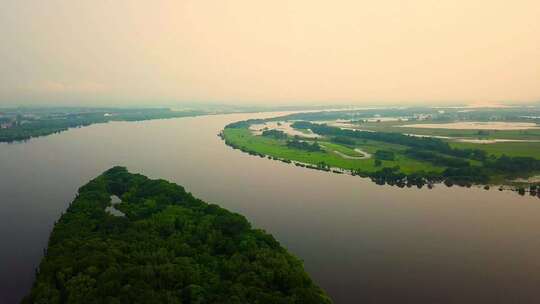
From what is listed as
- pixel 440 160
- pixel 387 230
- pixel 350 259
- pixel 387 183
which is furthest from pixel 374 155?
pixel 350 259

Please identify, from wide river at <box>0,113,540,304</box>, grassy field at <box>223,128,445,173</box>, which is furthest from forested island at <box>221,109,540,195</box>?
wide river at <box>0,113,540,304</box>

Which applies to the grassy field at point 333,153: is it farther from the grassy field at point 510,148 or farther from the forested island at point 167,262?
the forested island at point 167,262

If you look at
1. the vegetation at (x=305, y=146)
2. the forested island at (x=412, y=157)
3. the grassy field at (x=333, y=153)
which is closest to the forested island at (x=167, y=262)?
the forested island at (x=412, y=157)

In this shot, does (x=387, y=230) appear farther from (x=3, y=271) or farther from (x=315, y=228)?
(x=3, y=271)

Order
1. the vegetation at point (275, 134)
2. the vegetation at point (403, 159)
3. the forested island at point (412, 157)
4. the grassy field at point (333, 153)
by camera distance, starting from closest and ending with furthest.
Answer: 1. the forested island at point (412, 157)
2. the vegetation at point (403, 159)
3. the grassy field at point (333, 153)
4. the vegetation at point (275, 134)

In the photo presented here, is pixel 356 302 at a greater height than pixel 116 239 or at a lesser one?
lesser

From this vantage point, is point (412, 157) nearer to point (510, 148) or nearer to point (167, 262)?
point (510, 148)
